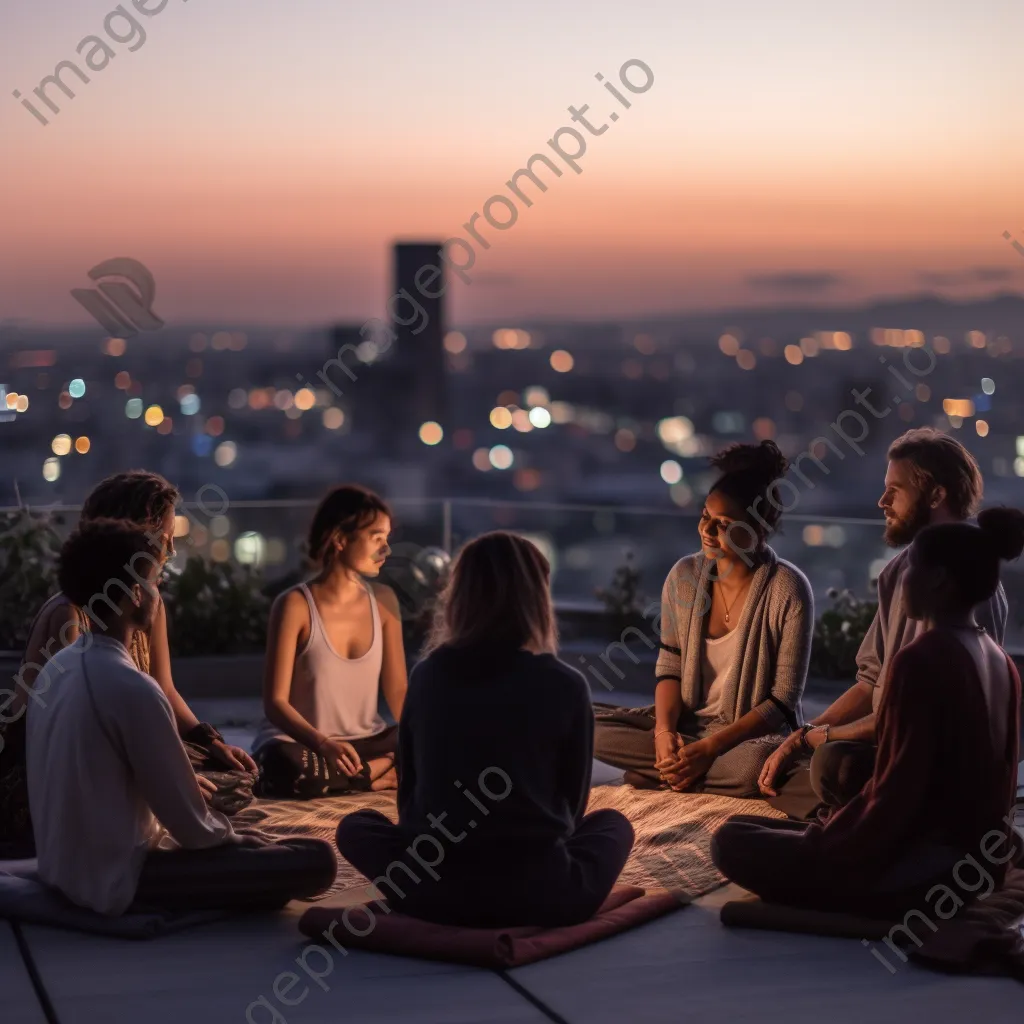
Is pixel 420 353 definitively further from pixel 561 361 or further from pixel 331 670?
pixel 331 670

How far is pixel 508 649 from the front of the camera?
3635mm

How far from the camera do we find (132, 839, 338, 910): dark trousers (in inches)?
148

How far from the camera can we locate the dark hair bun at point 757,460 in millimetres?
5152

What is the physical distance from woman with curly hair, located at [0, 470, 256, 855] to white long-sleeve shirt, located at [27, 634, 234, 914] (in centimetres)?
16

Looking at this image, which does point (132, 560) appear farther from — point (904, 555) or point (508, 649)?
point (904, 555)

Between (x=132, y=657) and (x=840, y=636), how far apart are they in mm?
4365

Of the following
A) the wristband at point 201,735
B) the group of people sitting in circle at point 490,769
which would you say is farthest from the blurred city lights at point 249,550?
the group of people sitting in circle at point 490,769

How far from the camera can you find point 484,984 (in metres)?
3.35

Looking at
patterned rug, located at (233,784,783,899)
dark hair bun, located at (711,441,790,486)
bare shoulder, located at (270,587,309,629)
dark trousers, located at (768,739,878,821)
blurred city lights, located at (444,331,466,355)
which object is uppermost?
blurred city lights, located at (444,331,466,355)

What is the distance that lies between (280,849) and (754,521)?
81.4 inches

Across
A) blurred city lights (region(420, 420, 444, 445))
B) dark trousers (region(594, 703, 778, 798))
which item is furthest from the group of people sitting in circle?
blurred city lights (region(420, 420, 444, 445))

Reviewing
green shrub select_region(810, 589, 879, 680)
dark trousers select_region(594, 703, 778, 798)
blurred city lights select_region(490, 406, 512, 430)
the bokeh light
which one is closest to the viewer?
dark trousers select_region(594, 703, 778, 798)

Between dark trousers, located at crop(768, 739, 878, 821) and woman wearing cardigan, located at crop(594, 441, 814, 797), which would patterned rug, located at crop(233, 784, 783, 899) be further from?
dark trousers, located at crop(768, 739, 878, 821)

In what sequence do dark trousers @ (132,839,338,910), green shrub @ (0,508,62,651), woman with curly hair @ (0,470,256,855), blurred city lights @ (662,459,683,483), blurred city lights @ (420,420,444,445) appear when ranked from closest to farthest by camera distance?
dark trousers @ (132,839,338,910) < woman with curly hair @ (0,470,256,855) < green shrub @ (0,508,62,651) < blurred city lights @ (662,459,683,483) < blurred city lights @ (420,420,444,445)
